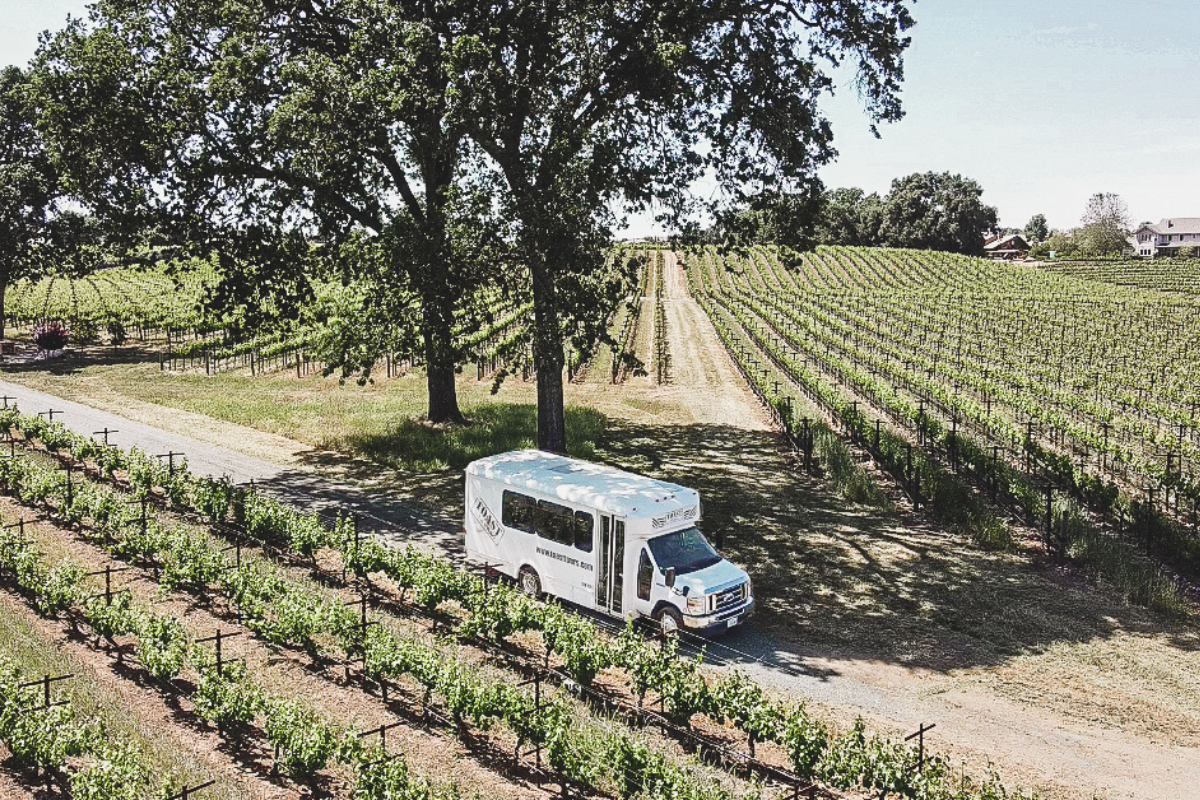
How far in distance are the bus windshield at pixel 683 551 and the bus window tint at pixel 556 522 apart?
4.97 feet

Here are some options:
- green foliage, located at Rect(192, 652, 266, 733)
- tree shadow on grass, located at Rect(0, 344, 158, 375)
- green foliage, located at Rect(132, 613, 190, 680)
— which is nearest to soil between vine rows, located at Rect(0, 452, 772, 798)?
green foliage, located at Rect(192, 652, 266, 733)

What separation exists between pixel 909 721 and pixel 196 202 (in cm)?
2240

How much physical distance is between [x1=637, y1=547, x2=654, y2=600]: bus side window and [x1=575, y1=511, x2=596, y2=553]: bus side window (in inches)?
37.4

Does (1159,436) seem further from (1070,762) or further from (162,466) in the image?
(162,466)

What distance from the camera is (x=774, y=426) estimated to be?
34562mm

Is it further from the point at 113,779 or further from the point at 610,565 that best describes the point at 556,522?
the point at 113,779

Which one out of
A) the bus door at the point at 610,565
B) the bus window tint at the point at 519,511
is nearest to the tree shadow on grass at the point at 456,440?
the bus window tint at the point at 519,511

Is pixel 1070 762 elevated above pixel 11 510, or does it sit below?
below

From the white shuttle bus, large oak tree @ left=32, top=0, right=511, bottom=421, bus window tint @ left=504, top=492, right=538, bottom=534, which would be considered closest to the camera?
the white shuttle bus

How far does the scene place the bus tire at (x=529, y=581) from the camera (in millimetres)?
16531

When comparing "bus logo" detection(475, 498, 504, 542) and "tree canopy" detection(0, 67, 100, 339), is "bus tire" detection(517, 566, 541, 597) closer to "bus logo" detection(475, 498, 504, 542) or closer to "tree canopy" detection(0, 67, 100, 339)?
"bus logo" detection(475, 498, 504, 542)

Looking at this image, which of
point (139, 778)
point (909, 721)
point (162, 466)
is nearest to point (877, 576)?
point (909, 721)

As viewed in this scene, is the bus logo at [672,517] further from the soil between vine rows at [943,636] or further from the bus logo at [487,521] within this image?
the bus logo at [487,521]

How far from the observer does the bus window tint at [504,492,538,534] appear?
16.5m
